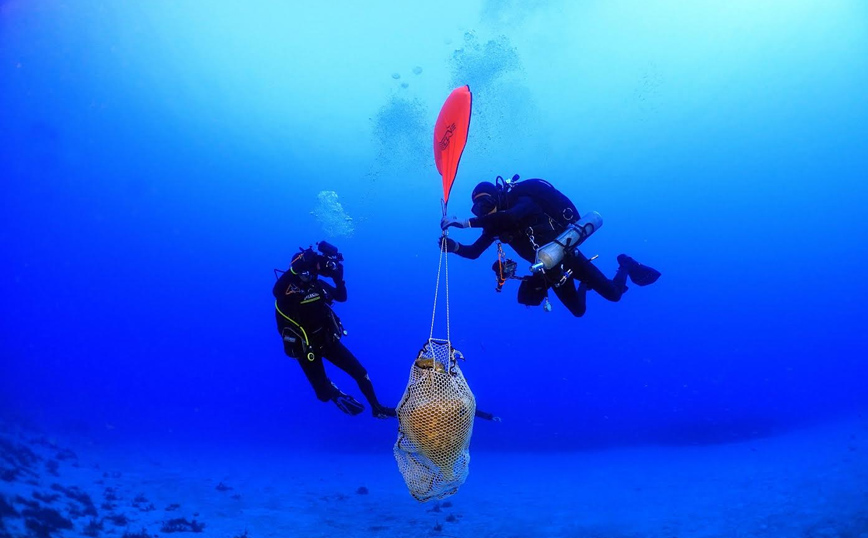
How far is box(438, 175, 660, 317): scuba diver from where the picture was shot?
538cm

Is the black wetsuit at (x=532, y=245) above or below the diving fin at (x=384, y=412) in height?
above

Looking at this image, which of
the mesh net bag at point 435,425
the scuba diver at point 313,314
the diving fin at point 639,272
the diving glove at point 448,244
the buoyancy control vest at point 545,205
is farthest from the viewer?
the diving fin at point 639,272

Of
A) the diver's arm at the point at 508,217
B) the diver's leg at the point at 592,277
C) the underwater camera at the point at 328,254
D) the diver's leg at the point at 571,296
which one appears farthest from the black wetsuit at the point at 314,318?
the diver's leg at the point at 592,277

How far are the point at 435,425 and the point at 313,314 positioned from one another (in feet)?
11.0

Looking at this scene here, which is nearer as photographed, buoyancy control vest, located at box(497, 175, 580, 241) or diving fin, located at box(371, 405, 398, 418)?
buoyancy control vest, located at box(497, 175, 580, 241)

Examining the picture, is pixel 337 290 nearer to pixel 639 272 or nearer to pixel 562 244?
pixel 562 244

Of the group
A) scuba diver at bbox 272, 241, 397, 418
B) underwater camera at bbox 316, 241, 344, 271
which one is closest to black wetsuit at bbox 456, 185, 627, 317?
underwater camera at bbox 316, 241, 344, 271

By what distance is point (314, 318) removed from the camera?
6.39 m

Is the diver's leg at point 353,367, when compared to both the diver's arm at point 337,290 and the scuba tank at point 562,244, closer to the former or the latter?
the diver's arm at point 337,290

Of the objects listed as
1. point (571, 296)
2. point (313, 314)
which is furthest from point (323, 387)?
point (571, 296)

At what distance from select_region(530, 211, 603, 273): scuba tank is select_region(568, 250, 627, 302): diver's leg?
41cm

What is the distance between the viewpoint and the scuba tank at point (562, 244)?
5352 millimetres

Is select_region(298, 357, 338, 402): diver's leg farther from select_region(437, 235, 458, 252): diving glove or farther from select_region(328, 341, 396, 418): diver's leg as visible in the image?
select_region(437, 235, 458, 252): diving glove

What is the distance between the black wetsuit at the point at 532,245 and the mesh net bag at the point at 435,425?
1892 mm
